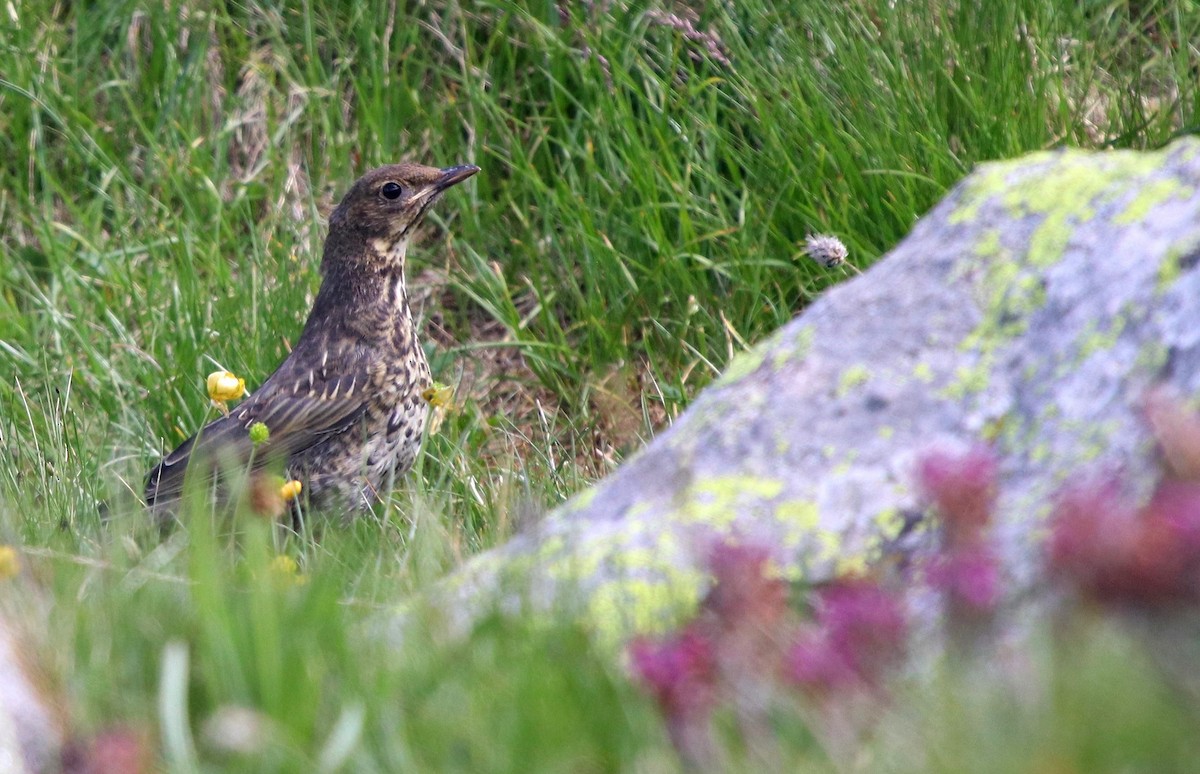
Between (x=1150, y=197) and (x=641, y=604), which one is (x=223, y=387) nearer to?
(x=641, y=604)

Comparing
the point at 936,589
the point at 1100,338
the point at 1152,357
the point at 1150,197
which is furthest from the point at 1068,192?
the point at 936,589

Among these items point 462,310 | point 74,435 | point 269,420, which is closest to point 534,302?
point 462,310

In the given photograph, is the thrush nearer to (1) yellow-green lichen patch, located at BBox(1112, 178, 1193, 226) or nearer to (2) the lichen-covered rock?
(2) the lichen-covered rock

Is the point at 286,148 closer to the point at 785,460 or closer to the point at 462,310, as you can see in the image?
the point at 462,310

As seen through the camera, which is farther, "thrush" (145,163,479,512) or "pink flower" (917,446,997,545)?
"thrush" (145,163,479,512)

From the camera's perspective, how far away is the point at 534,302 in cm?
681

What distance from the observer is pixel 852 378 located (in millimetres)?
2711

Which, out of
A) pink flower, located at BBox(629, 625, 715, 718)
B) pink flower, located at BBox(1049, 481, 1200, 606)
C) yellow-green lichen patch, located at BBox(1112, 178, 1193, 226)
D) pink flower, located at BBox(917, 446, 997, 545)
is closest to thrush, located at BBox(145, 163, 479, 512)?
yellow-green lichen patch, located at BBox(1112, 178, 1193, 226)

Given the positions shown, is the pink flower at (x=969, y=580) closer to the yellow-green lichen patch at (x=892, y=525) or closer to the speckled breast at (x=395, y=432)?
the yellow-green lichen patch at (x=892, y=525)

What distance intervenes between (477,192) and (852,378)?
14.3 feet

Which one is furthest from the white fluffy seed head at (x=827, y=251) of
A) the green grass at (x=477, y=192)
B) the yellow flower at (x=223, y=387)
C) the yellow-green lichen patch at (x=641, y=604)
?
the yellow-green lichen patch at (x=641, y=604)

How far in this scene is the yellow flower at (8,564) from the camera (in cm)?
271

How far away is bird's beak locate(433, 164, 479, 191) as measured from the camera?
5.75 meters

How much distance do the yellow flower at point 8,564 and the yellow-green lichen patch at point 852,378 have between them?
1442mm
